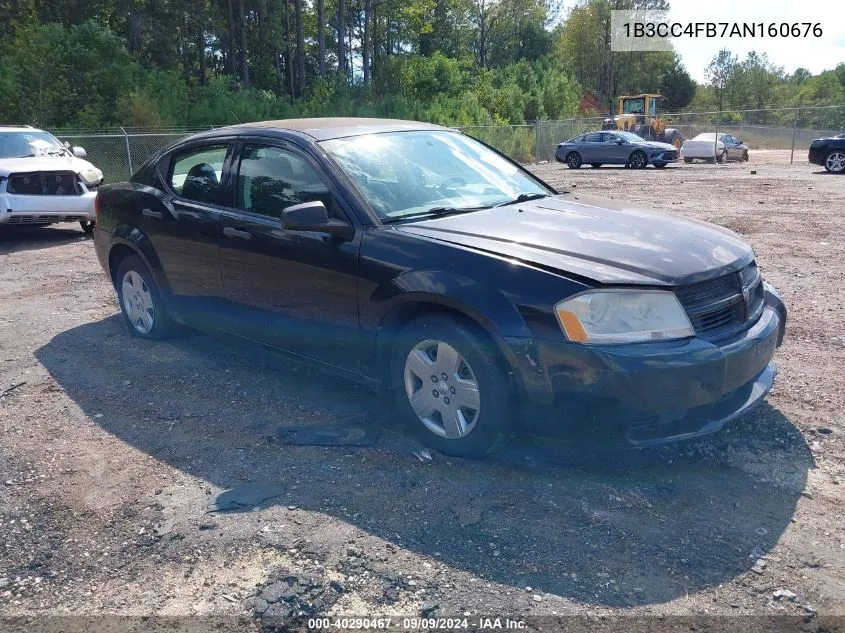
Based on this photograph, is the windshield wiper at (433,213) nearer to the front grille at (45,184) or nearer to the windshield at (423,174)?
the windshield at (423,174)

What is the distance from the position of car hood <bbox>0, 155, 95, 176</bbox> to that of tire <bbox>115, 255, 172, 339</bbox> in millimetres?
5960

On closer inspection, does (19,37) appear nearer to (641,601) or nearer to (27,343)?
(27,343)

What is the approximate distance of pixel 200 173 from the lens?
207 inches

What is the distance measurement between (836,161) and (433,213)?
22.0 metres

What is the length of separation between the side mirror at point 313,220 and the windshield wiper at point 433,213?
23 centimetres

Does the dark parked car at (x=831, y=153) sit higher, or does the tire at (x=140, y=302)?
the dark parked car at (x=831, y=153)

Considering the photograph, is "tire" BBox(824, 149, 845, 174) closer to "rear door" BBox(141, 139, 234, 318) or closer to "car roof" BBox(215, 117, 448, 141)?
"car roof" BBox(215, 117, 448, 141)

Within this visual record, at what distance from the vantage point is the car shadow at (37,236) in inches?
437

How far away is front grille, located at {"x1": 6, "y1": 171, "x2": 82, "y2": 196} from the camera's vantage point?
1084 cm

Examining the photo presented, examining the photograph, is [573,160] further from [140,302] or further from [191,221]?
[191,221]

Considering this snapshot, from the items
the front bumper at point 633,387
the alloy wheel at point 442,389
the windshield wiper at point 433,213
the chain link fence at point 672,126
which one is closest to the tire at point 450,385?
the alloy wheel at point 442,389

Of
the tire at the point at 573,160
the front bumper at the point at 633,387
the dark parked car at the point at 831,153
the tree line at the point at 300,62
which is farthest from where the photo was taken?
the tire at the point at 573,160

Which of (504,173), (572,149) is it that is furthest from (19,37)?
(504,173)

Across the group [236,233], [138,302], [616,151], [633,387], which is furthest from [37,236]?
[616,151]
